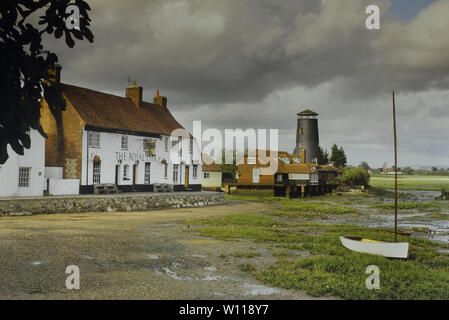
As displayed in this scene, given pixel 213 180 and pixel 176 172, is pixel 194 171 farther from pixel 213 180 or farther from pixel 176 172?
pixel 213 180

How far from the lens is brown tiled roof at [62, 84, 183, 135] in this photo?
37.1 m

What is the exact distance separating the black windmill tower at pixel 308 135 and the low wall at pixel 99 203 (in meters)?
51.1

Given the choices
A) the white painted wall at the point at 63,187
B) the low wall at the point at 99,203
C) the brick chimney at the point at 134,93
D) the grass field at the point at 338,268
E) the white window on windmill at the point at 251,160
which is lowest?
the grass field at the point at 338,268

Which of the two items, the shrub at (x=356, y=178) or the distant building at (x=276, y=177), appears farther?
the shrub at (x=356, y=178)

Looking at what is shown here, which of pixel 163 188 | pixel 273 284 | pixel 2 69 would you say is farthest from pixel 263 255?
pixel 163 188

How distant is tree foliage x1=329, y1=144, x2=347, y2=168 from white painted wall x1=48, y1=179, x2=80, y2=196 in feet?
283

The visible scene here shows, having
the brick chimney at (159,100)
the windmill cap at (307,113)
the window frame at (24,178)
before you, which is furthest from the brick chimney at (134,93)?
the windmill cap at (307,113)

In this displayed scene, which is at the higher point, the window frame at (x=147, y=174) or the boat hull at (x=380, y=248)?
the window frame at (x=147, y=174)

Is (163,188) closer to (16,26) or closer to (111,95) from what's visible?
(111,95)

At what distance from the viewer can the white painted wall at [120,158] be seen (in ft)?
116

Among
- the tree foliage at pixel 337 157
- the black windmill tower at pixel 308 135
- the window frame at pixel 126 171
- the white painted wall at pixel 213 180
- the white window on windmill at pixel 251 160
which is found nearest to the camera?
the window frame at pixel 126 171

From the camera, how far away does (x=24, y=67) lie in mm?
6812

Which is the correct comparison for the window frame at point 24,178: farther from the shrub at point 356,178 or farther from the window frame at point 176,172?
the shrub at point 356,178

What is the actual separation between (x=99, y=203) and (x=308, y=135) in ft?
219
